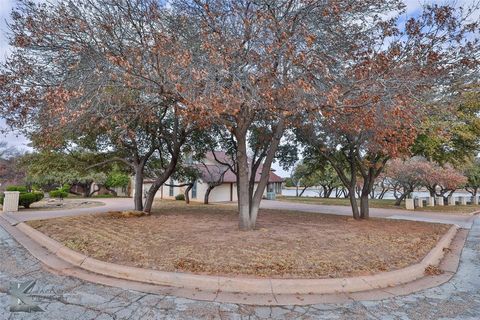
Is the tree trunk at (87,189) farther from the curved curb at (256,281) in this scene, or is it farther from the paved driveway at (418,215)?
→ the curved curb at (256,281)

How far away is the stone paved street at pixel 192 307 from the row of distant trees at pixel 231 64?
3.01m

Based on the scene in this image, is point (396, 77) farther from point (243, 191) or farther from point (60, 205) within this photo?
point (60, 205)

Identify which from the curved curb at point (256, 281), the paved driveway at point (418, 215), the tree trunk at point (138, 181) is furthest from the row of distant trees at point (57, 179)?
the curved curb at point (256, 281)

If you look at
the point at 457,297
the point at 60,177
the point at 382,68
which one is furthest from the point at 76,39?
the point at 60,177

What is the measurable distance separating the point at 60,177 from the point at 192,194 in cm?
1216

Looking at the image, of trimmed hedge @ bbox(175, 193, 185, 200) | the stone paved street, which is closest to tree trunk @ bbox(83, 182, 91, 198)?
trimmed hedge @ bbox(175, 193, 185, 200)

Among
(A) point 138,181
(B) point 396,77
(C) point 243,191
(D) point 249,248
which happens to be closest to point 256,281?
(D) point 249,248

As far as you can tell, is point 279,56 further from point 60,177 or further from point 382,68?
point 60,177

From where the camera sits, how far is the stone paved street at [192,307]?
3.55 meters

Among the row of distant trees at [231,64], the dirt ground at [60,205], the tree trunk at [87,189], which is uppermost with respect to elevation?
the row of distant trees at [231,64]

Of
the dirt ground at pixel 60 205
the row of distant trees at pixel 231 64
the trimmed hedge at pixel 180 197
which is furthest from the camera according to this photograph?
the trimmed hedge at pixel 180 197

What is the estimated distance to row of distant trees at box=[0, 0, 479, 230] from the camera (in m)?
6.01

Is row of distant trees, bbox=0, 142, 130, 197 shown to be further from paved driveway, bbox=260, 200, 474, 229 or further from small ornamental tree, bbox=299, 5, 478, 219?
small ornamental tree, bbox=299, 5, 478, 219

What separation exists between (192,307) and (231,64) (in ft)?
15.1
